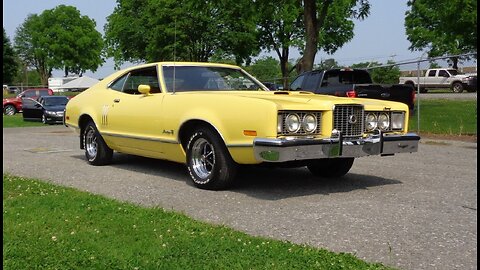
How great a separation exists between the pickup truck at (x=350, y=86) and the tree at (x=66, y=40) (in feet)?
207

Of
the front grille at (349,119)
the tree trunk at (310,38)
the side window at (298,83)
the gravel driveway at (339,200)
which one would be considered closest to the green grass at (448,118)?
the side window at (298,83)

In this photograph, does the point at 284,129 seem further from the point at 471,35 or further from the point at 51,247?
the point at 471,35

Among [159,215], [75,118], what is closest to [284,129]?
[159,215]

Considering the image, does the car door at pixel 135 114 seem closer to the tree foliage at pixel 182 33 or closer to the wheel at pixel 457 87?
the tree foliage at pixel 182 33

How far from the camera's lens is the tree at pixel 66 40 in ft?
238

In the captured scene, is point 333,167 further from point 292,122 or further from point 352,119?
point 292,122

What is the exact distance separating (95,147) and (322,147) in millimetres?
4128

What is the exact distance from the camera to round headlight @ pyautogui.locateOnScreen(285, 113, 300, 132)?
18.6ft

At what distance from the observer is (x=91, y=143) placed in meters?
8.59

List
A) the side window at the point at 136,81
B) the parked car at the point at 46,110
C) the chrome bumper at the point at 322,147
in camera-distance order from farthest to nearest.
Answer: the parked car at the point at 46,110 → the side window at the point at 136,81 → the chrome bumper at the point at 322,147

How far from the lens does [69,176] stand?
737 cm

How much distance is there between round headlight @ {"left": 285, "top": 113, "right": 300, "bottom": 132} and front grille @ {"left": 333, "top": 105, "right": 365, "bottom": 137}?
45cm

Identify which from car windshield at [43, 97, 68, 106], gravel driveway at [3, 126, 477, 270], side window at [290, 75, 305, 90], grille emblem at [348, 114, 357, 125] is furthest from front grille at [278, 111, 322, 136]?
car windshield at [43, 97, 68, 106]

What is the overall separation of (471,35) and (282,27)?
66.6ft
